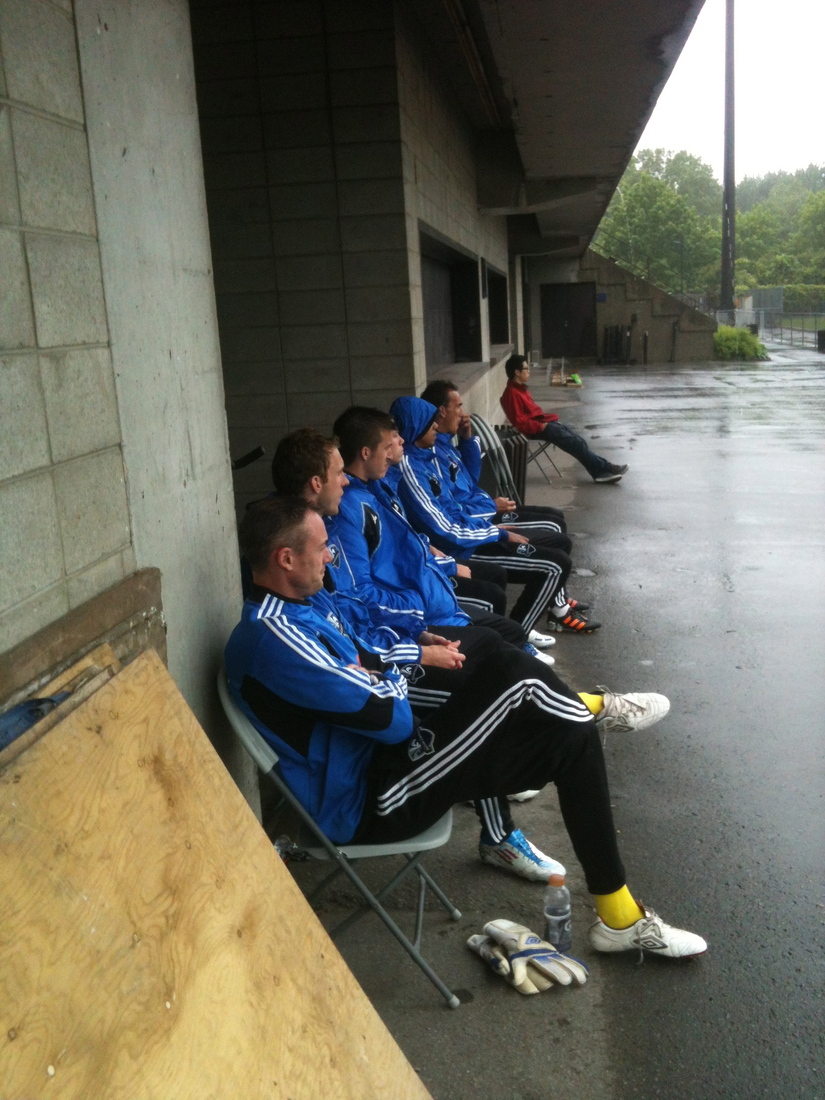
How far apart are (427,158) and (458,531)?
3.57 meters

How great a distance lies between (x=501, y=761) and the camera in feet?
9.60

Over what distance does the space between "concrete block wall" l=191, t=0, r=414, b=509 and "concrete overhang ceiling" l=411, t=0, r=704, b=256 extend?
918 mm

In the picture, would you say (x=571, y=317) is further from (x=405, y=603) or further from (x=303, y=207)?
(x=405, y=603)

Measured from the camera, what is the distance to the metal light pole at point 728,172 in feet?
121

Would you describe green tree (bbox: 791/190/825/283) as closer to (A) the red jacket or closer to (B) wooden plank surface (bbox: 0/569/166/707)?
(A) the red jacket

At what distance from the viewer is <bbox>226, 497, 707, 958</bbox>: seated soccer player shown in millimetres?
2689

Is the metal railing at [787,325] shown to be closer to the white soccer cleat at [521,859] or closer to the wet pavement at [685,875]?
the wet pavement at [685,875]

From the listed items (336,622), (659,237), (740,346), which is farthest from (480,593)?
(659,237)

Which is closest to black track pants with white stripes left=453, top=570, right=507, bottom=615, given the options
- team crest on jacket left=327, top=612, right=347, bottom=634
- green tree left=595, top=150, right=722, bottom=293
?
team crest on jacket left=327, top=612, right=347, bottom=634

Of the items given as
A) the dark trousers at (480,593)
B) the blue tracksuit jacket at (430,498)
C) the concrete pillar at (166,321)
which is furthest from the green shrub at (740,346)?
the concrete pillar at (166,321)

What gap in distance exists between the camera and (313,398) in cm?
689

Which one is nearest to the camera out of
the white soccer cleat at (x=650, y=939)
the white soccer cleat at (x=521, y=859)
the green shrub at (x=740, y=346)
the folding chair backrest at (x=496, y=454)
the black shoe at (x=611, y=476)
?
the white soccer cleat at (x=650, y=939)

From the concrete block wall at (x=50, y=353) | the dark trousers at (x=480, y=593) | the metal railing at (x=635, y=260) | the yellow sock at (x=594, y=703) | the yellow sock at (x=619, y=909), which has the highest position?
the metal railing at (x=635, y=260)

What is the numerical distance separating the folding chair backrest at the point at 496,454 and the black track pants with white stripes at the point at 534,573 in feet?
6.89
